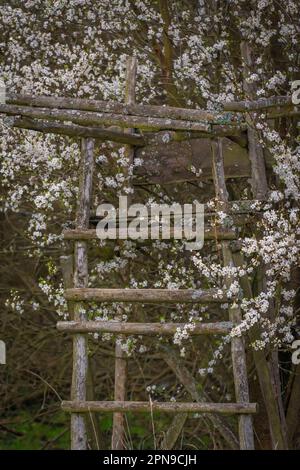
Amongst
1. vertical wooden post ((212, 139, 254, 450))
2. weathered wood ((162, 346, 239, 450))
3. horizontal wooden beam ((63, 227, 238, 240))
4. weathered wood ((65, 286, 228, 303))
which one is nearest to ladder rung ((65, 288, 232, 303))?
weathered wood ((65, 286, 228, 303))

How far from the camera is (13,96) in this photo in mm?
6520

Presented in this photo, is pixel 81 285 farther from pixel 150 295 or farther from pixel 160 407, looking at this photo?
pixel 160 407

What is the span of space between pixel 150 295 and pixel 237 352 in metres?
0.75

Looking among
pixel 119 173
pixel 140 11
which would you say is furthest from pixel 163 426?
pixel 140 11

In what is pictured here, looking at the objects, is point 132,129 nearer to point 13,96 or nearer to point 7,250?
point 13,96

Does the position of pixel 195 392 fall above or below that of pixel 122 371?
below

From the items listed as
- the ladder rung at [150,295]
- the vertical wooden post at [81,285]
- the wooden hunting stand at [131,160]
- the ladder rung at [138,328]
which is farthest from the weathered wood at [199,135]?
the ladder rung at [138,328]

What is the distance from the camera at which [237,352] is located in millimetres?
6121

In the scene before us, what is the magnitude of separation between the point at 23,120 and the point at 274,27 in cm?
276

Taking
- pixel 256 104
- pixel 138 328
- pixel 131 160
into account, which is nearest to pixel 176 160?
pixel 131 160

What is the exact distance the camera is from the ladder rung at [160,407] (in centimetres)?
595

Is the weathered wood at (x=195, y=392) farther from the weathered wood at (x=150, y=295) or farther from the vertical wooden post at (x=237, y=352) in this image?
the weathered wood at (x=150, y=295)

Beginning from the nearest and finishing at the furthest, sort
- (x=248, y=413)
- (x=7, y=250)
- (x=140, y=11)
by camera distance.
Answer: (x=248, y=413) < (x=140, y=11) < (x=7, y=250)

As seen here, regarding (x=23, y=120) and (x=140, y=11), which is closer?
(x=23, y=120)
